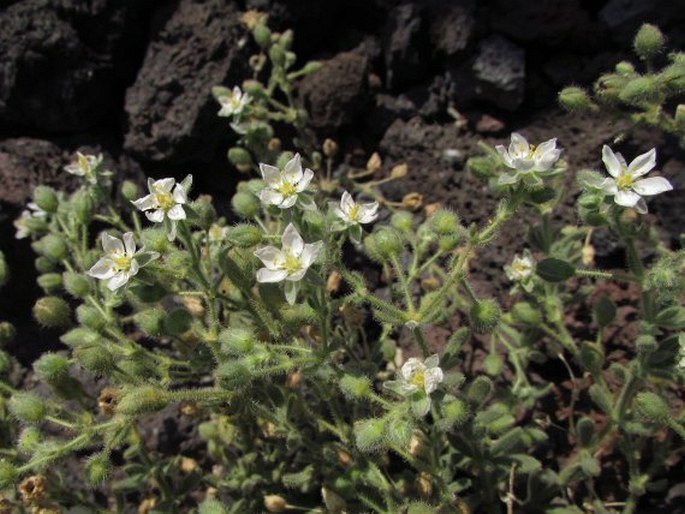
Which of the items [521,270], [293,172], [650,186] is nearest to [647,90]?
[650,186]

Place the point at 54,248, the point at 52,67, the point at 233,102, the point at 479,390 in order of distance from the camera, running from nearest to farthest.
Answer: the point at 479,390
the point at 54,248
the point at 233,102
the point at 52,67

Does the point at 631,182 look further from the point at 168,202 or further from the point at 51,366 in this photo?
the point at 51,366

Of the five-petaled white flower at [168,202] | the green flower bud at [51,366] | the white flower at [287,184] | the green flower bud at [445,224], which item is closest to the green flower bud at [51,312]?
the green flower bud at [51,366]

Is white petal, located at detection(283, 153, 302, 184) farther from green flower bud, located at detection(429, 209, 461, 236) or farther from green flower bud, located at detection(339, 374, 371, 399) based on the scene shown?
green flower bud, located at detection(339, 374, 371, 399)

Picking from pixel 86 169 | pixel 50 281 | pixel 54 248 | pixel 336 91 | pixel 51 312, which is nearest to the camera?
pixel 51 312

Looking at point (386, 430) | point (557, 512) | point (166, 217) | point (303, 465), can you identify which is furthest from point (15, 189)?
point (557, 512)

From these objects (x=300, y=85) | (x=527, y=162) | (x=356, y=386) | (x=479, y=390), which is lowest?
(x=479, y=390)
